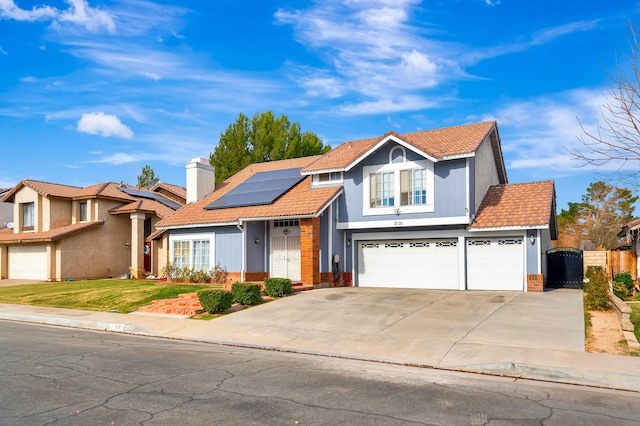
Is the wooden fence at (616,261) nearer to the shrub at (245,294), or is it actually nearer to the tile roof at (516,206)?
the tile roof at (516,206)

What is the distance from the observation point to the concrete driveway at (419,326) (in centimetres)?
1083

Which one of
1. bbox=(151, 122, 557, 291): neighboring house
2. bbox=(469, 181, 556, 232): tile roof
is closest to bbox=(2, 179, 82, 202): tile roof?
bbox=(151, 122, 557, 291): neighboring house

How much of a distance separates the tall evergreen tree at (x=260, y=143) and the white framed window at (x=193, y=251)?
16792mm

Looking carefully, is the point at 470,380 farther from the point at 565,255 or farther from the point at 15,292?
the point at 15,292

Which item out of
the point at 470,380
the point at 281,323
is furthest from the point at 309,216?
the point at 470,380

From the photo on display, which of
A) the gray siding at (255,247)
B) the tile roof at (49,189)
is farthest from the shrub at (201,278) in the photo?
the tile roof at (49,189)

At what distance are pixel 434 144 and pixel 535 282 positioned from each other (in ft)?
22.5

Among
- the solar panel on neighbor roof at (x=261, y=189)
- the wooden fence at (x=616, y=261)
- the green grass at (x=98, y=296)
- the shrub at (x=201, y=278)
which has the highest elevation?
the solar panel on neighbor roof at (x=261, y=189)

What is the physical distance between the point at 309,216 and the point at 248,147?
947 inches

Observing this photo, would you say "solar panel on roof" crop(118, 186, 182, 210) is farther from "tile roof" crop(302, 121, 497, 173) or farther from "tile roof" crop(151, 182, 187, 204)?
"tile roof" crop(302, 121, 497, 173)

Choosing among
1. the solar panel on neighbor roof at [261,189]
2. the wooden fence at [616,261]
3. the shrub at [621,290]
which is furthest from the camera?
the wooden fence at [616,261]

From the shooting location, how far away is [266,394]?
7469 mm

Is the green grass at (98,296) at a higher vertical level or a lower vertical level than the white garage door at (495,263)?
lower

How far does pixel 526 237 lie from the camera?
63.8 feet
